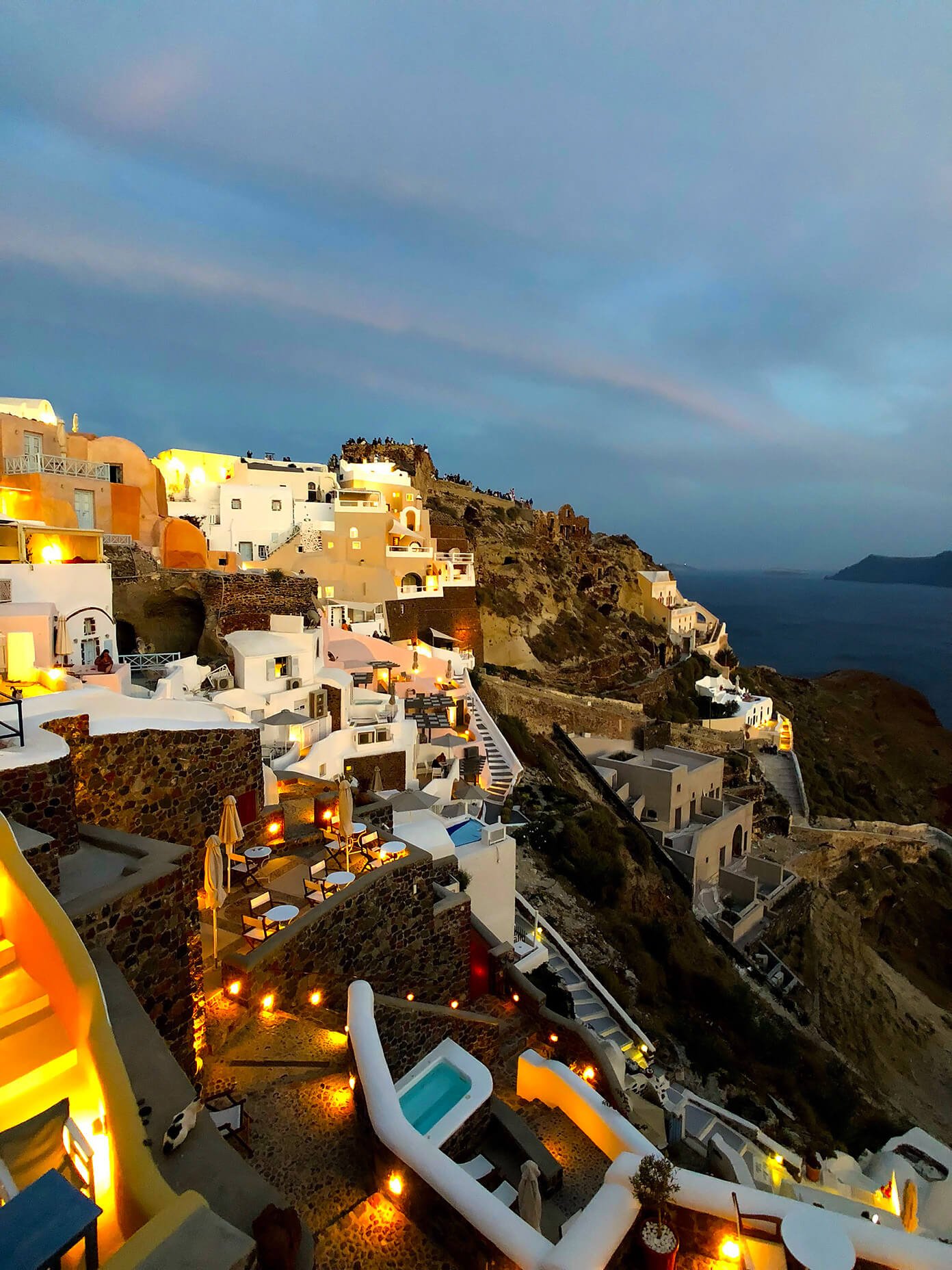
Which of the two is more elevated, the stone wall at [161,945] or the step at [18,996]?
the step at [18,996]

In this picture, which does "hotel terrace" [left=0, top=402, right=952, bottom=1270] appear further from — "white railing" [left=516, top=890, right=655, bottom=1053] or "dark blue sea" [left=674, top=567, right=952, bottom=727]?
"dark blue sea" [left=674, top=567, right=952, bottom=727]

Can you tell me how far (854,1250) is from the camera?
12.6ft

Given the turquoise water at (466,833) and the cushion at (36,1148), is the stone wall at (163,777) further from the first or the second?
the turquoise water at (466,833)

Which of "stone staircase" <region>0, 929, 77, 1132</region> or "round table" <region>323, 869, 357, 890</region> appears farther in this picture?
"round table" <region>323, 869, 357, 890</region>

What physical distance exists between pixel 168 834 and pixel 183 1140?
4.55 m

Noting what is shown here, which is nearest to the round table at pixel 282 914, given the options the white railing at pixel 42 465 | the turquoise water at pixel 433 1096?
the turquoise water at pixel 433 1096

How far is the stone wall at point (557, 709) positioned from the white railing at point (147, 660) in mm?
10898

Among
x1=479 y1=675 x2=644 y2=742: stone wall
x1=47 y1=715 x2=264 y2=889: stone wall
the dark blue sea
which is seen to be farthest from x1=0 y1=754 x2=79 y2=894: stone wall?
the dark blue sea

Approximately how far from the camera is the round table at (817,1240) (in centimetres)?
374

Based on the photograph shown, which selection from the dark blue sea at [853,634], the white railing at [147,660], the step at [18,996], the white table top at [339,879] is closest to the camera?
the step at [18,996]

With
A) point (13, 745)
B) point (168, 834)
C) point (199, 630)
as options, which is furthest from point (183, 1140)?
point (199, 630)

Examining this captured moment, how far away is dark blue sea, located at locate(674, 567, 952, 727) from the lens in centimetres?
7775

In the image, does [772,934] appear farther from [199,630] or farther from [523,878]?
[199,630]

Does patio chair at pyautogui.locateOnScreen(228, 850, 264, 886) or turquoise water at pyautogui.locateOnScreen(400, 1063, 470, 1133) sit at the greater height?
patio chair at pyautogui.locateOnScreen(228, 850, 264, 886)
